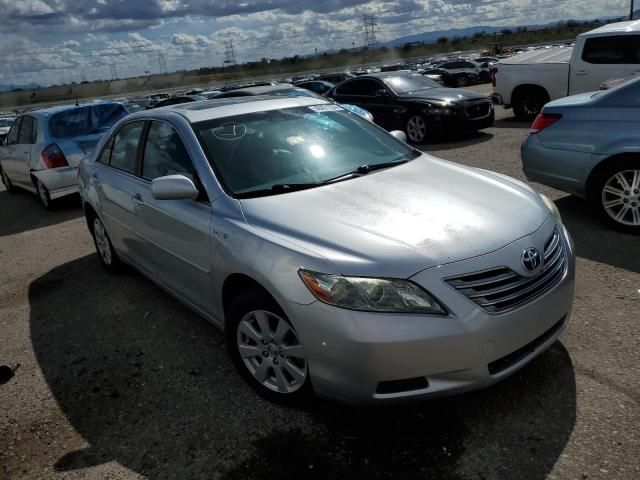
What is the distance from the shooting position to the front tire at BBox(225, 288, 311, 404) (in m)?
2.71

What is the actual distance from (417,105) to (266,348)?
357 inches

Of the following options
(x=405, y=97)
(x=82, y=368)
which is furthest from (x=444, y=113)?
(x=82, y=368)

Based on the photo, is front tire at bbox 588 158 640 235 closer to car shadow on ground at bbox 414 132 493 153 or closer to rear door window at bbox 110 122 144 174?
rear door window at bbox 110 122 144 174

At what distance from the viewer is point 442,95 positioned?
11133 millimetres

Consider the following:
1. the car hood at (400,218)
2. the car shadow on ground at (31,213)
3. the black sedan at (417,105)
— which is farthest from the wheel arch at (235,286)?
the black sedan at (417,105)

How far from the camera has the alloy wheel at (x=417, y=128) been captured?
432 inches

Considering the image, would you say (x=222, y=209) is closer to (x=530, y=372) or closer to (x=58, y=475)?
(x=58, y=475)

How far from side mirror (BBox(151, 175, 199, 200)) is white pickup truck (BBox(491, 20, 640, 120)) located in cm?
940

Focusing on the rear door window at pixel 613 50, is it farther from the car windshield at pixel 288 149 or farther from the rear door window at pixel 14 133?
the rear door window at pixel 14 133

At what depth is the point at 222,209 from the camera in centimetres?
307

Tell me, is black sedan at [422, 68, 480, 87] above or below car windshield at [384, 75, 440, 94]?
below

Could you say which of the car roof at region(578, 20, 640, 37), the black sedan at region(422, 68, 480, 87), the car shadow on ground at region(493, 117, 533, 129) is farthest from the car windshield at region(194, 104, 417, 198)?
the black sedan at region(422, 68, 480, 87)

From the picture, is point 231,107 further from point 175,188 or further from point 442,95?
point 442,95

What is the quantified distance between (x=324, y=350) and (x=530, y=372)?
129cm
